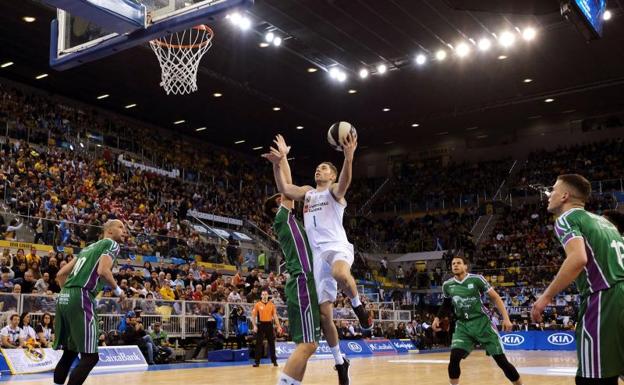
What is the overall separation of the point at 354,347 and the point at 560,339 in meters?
8.59

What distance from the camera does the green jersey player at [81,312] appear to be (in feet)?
20.7

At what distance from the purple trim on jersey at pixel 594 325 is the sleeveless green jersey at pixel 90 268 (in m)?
4.59

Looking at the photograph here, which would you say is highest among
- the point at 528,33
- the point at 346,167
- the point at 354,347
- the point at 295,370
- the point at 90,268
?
the point at 528,33

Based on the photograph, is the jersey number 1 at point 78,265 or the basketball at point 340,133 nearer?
the basketball at point 340,133

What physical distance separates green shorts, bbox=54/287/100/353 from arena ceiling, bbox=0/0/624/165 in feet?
48.9

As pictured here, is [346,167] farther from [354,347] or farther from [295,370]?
[354,347]

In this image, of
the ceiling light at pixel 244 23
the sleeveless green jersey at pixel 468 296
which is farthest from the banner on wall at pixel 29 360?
the ceiling light at pixel 244 23

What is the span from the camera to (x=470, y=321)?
27.1ft

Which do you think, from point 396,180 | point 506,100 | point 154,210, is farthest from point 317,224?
point 396,180

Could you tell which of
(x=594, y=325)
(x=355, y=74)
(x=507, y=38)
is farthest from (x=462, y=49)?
(x=594, y=325)

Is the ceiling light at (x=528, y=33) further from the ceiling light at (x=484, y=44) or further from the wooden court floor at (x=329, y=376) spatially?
the wooden court floor at (x=329, y=376)

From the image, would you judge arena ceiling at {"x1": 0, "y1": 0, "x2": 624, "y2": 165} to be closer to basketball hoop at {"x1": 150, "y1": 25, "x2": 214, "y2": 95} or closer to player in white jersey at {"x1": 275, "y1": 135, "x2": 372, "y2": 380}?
basketball hoop at {"x1": 150, "y1": 25, "x2": 214, "y2": 95}

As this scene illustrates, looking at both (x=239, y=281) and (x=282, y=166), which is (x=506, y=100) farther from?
(x=282, y=166)

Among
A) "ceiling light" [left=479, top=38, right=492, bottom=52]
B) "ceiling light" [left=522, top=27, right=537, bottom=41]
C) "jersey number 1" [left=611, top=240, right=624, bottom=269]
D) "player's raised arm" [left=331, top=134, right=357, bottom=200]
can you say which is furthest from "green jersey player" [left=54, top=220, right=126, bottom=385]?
"ceiling light" [left=479, top=38, right=492, bottom=52]
